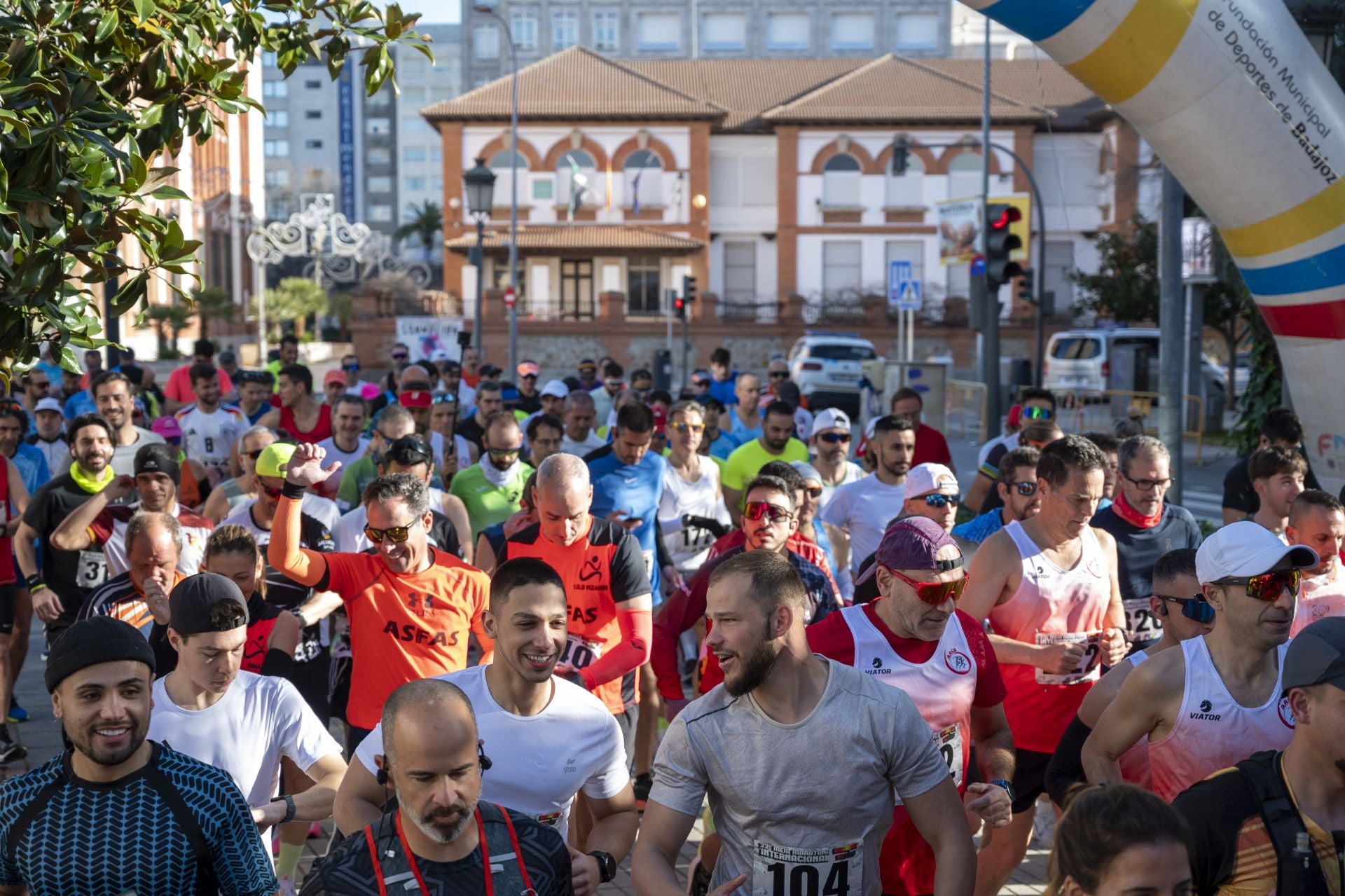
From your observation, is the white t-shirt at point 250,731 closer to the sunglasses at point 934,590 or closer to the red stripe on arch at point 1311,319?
the sunglasses at point 934,590

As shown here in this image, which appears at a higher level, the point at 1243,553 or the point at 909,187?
the point at 909,187

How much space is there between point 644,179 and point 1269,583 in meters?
54.9

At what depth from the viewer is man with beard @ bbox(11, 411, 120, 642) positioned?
25.7 feet

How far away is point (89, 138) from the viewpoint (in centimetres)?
417

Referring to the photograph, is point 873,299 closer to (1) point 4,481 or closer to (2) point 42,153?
(1) point 4,481

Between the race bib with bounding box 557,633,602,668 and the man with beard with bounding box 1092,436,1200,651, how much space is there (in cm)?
226

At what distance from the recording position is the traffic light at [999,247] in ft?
46.4

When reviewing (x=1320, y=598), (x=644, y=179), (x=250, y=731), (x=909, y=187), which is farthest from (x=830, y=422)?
(x=909, y=187)

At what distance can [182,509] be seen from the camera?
7.52 m

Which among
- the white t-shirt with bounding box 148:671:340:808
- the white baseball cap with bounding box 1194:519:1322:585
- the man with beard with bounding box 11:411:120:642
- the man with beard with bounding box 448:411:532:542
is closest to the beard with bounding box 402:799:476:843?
the white t-shirt with bounding box 148:671:340:808

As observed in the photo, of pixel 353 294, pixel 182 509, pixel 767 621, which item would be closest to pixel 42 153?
pixel 767 621

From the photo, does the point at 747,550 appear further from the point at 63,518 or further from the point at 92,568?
the point at 63,518

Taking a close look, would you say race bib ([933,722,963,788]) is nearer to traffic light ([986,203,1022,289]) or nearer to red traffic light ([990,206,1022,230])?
traffic light ([986,203,1022,289])

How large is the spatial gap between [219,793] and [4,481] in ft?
20.0
